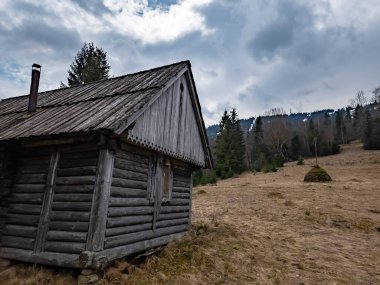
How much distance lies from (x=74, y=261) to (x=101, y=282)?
81cm

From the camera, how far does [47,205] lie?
8.12 m

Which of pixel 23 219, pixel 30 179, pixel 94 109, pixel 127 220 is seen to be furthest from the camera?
pixel 94 109

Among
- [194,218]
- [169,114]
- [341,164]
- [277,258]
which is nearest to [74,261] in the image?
[169,114]

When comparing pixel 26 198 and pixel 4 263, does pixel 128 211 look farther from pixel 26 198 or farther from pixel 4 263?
pixel 4 263

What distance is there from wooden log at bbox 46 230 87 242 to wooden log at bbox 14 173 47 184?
4.85 feet

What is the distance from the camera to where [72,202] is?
25.7ft

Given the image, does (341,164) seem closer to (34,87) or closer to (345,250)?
(345,250)

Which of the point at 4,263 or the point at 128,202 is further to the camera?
the point at 128,202

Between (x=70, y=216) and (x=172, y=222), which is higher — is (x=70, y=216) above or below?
above

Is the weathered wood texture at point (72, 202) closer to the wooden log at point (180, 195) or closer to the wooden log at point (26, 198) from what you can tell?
the wooden log at point (26, 198)

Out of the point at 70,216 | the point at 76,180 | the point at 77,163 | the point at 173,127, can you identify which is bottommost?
the point at 70,216

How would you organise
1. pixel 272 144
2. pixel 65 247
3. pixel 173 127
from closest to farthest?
pixel 65 247 → pixel 173 127 → pixel 272 144

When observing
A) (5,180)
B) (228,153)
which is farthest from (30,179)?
(228,153)

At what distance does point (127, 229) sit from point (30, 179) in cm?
309
